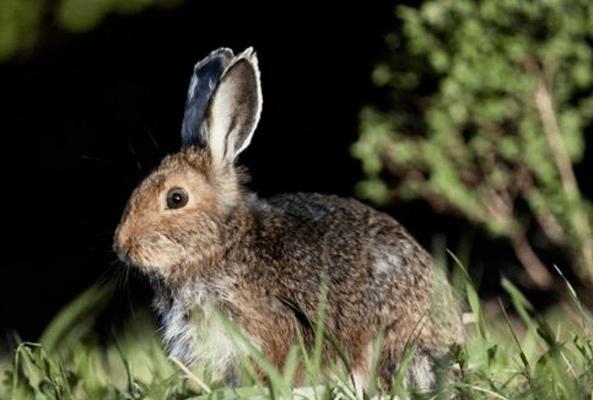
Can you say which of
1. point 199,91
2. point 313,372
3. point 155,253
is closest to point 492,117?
point 199,91

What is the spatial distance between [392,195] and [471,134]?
52 cm

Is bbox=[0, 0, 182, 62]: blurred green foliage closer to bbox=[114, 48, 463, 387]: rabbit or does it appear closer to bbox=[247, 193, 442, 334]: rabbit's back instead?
bbox=[114, 48, 463, 387]: rabbit

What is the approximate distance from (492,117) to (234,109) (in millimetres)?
2408

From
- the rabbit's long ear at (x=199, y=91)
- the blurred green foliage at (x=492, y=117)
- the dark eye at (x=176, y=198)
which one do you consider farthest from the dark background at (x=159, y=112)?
the dark eye at (x=176, y=198)

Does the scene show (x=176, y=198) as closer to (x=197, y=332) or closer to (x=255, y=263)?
(x=255, y=263)

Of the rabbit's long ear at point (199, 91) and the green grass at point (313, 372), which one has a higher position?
the rabbit's long ear at point (199, 91)

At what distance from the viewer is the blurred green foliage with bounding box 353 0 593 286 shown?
22.6 ft

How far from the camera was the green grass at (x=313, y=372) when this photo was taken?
3.64 metres

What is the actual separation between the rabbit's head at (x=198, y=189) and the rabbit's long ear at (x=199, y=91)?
0.01 m

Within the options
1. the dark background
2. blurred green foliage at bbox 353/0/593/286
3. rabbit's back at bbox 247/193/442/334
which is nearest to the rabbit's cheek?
rabbit's back at bbox 247/193/442/334

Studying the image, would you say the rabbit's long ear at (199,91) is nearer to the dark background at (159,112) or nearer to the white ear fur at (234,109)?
the white ear fur at (234,109)

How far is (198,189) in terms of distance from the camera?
16.4 feet

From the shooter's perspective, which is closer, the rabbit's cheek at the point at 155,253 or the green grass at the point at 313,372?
the green grass at the point at 313,372

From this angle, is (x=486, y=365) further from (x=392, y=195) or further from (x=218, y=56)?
(x=392, y=195)
